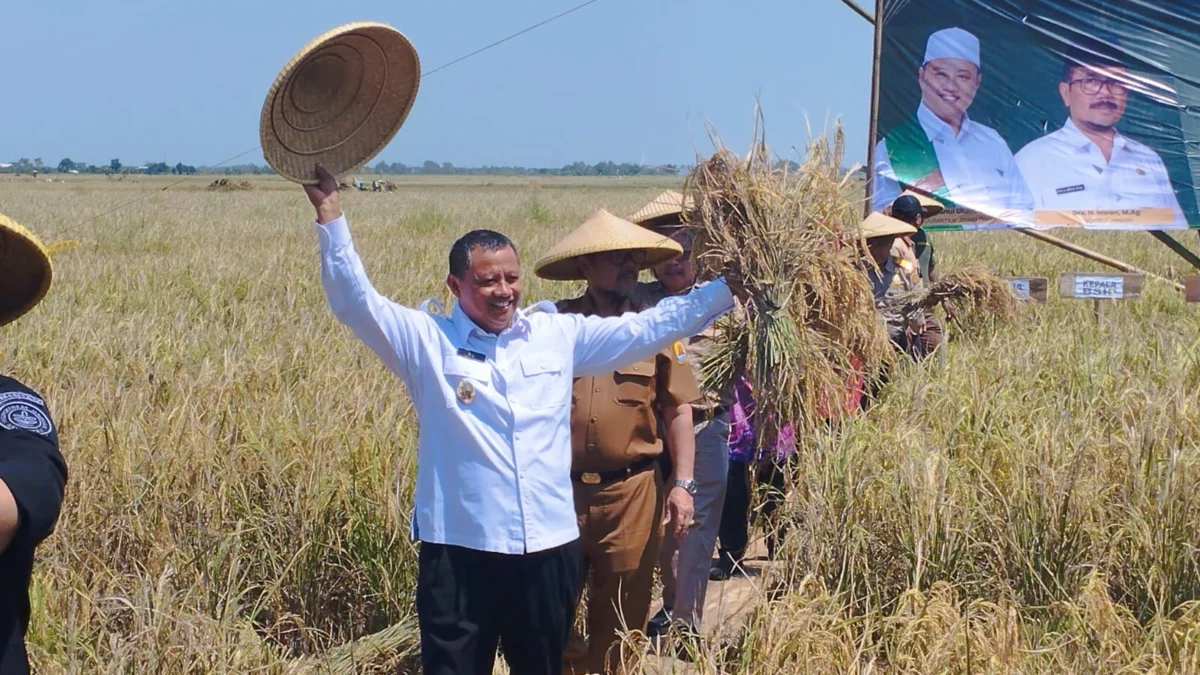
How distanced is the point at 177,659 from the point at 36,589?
572 millimetres

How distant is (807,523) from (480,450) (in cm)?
124

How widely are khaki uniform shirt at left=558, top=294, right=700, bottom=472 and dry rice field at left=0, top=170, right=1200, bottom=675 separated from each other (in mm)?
570

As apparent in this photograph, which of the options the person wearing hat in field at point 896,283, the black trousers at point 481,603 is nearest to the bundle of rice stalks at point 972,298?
the person wearing hat in field at point 896,283

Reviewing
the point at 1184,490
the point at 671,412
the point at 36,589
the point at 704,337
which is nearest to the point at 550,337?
the point at 671,412

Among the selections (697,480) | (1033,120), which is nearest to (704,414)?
(697,480)

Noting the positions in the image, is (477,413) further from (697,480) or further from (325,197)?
(697,480)

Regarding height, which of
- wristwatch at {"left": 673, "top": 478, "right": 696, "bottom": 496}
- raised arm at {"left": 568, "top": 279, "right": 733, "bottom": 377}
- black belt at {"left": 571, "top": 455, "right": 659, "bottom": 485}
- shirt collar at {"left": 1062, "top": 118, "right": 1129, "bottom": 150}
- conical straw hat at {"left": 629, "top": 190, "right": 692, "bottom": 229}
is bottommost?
wristwatch at {"left": 673, "top": 478, "right": 696, "bottom": 496}

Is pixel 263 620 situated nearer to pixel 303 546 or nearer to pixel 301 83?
pixel 303 546

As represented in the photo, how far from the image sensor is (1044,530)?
3520 mm

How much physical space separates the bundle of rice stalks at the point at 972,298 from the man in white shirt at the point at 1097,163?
220 centimetres

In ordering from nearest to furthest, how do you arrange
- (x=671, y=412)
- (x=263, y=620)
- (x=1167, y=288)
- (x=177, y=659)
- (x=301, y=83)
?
(x=301, y=83)
(x=177, y=659)
(x=671, y=412)
(x=263, y=620)
(x=1167, y=288)

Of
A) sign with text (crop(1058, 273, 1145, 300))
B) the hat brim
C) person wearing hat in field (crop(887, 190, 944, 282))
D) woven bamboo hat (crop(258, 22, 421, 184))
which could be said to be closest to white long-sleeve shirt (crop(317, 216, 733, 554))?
woven bamboo hat (crop(258, 22, 421, 184))

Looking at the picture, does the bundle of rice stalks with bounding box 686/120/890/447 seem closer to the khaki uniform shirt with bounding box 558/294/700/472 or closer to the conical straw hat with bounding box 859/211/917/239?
the khaki uniform shirt with bounding box 558/294/700/472

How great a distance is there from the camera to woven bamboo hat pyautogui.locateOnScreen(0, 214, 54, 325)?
5.92 feet
